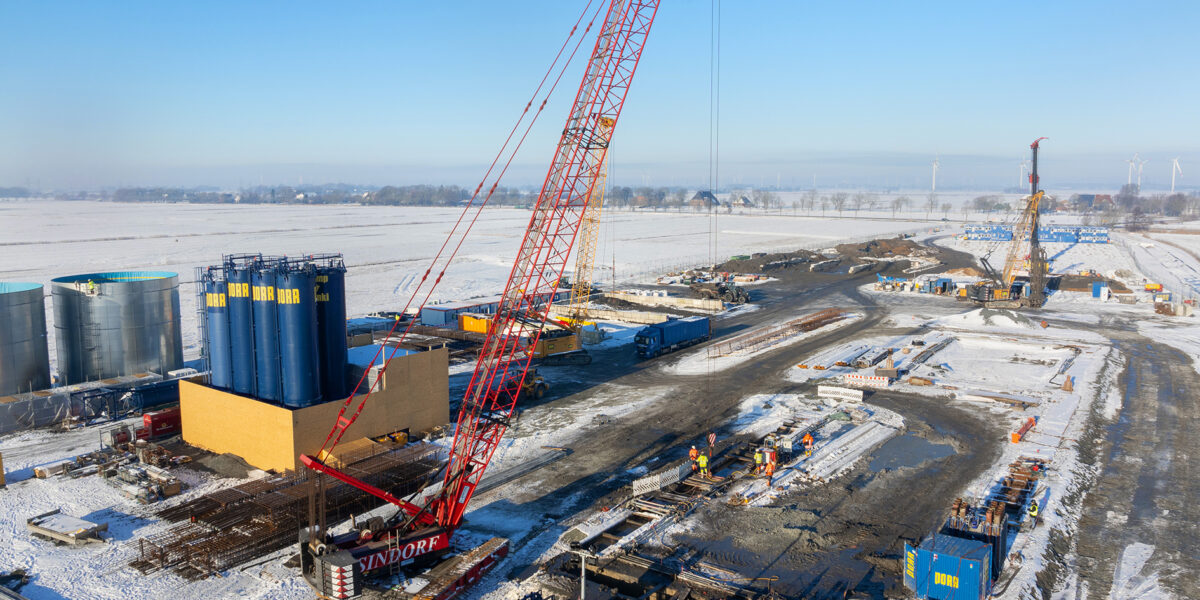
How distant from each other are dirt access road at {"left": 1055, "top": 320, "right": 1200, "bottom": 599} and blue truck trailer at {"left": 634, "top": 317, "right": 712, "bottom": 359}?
22.3 m

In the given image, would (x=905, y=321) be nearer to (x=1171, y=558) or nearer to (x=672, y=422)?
(x=672, y=422)

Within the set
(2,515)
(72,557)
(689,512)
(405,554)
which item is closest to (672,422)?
(689,512)

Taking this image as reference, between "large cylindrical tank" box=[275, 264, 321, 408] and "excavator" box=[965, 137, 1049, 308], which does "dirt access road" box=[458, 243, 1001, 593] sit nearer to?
"large cylindrical tank" box=[275, 264, 321, 408]

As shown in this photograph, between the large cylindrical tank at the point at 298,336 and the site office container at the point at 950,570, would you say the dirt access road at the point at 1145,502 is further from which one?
the large cylindrical tank at the point at 298,336

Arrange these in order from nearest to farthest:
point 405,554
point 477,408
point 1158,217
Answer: point 405,554
point 477,408
point 1158,217

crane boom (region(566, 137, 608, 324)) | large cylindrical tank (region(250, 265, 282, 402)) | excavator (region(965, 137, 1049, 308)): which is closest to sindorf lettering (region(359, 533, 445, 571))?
large cylindrical tank (region(250, 265, 282, 402))

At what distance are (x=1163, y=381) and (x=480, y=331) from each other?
37.1m

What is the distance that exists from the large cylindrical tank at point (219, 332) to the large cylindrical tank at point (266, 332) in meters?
1.48

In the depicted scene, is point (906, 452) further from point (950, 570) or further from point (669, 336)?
point (669, 336)

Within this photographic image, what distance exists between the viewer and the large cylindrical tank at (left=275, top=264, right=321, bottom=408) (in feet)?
91.1

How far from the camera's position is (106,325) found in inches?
1372

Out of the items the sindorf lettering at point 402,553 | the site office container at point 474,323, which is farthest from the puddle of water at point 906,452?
the site office container at point 474,323

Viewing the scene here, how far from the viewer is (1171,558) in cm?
2056

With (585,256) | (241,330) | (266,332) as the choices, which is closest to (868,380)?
(585,256)
